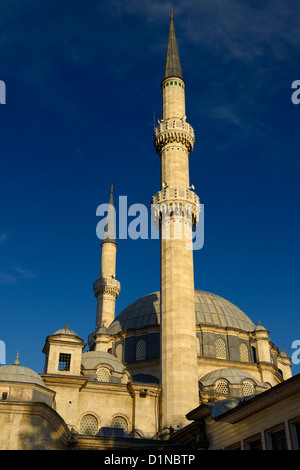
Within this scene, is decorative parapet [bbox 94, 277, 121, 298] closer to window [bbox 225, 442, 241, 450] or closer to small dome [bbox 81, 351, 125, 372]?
small dome [bbox 81, 351, 125, 372]

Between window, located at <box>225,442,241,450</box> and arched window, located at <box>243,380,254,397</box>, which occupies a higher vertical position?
arched window, located at <box>243,380,254,397</box>

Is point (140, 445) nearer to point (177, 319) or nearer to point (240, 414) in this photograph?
point (177, 319)

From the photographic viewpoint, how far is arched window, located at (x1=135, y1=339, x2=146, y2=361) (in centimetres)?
3525

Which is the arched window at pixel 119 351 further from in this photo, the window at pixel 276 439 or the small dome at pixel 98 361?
the window at pixel 276 439

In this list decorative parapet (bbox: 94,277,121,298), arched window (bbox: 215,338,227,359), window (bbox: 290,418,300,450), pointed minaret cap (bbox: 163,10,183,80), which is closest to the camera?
window (bbox: 290,418,300,450)

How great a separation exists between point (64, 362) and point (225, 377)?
9.98 m

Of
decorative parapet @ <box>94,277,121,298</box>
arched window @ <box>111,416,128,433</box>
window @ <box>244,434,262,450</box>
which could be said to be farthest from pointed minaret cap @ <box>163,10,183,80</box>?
window @ <box>244,434,262,450</box>

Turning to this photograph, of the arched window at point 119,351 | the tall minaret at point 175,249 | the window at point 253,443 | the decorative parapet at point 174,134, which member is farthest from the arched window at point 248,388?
the window at point 253,443

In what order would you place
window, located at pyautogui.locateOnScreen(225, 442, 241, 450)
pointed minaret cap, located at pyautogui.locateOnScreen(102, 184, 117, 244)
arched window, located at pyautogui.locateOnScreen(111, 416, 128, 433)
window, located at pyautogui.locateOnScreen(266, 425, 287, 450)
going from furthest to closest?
1. pointed minaret cap, located at pyautogui.locateOnScreen(102, 184, 117, 244)
2. arched window, located at pyautogui.locateOnScreen(111, 416, 128, 433)
3. window, located at pyautogui.locateOnScreen(225, 442, 241, 450)
4. window, located at pyautogui.locateOnScreen(266, 425, 287, 450)

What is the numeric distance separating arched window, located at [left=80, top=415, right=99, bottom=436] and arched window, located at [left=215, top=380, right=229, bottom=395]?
7.60 meters

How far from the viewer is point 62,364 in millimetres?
28844
